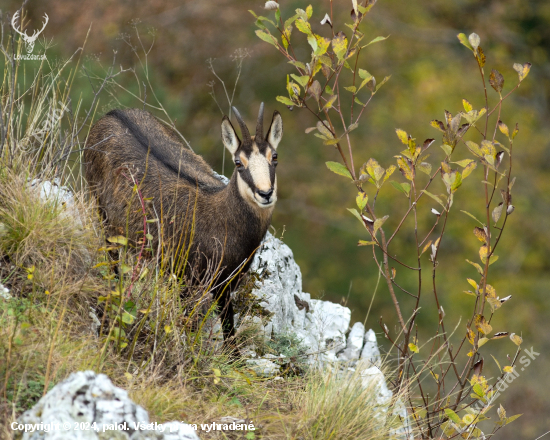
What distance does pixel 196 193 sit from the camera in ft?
16.0

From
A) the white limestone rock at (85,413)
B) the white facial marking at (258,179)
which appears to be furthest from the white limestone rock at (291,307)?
the white limestone rock at (85,413)

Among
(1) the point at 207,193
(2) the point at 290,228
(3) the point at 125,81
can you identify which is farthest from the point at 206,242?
(2) the point at 290,228

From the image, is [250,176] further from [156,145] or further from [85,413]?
→ [85,413]

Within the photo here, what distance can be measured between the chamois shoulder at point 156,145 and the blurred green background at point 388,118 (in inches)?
337

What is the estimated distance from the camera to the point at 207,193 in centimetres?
563

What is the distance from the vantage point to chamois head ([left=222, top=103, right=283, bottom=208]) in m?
4.99

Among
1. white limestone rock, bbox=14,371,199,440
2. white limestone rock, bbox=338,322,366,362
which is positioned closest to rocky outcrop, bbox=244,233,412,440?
white limestone rock, bbox=338,322,366,362

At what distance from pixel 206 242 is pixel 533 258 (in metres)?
14.9

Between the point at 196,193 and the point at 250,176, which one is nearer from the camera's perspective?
the point at 196,193

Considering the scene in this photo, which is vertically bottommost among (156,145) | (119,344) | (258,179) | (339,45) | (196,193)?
(156,145)

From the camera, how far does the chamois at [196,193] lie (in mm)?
5105

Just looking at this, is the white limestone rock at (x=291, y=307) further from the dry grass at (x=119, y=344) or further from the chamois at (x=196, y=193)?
the dry grass at (x=119, y=344)

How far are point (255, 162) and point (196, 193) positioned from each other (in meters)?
0.53

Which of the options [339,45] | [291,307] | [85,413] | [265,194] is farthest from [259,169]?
[85,413]
